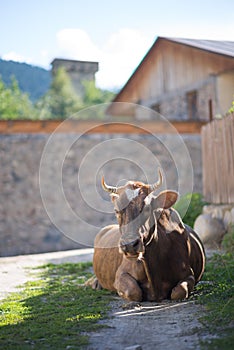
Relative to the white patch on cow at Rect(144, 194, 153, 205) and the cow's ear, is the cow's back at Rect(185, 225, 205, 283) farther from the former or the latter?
the white patch on cow at Rect(144, 194, 153, 205)

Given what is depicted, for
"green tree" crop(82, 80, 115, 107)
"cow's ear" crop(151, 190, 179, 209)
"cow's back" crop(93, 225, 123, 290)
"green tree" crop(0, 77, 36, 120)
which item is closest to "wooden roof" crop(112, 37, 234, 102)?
"cow's back" crop(93, 225, 123, 290)

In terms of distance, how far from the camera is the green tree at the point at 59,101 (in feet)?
149

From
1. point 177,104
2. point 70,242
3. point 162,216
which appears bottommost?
point 70,242

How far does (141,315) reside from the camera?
534 centimetres

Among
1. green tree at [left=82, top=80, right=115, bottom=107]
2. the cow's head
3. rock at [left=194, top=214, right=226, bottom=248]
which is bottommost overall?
rock at [left=194, top=214, right=226, bottom=248]

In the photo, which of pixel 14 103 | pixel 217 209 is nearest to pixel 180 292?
pixel 217 209

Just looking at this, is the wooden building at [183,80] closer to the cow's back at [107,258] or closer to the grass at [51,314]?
the cow's back at [107,258]

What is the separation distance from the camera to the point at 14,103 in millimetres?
42250

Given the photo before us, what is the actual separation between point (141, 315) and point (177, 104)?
16.0 m

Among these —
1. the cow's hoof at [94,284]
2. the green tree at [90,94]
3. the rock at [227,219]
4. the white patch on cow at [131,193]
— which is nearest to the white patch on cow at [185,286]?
the white patch on cow at [131,193]

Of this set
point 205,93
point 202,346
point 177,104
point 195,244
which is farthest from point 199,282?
point 177,104

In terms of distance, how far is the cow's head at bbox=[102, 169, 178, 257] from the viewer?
17.4ft

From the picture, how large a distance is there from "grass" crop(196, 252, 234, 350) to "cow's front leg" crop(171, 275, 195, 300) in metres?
0.13

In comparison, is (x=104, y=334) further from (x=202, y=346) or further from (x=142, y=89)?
(x=142, y=89)
